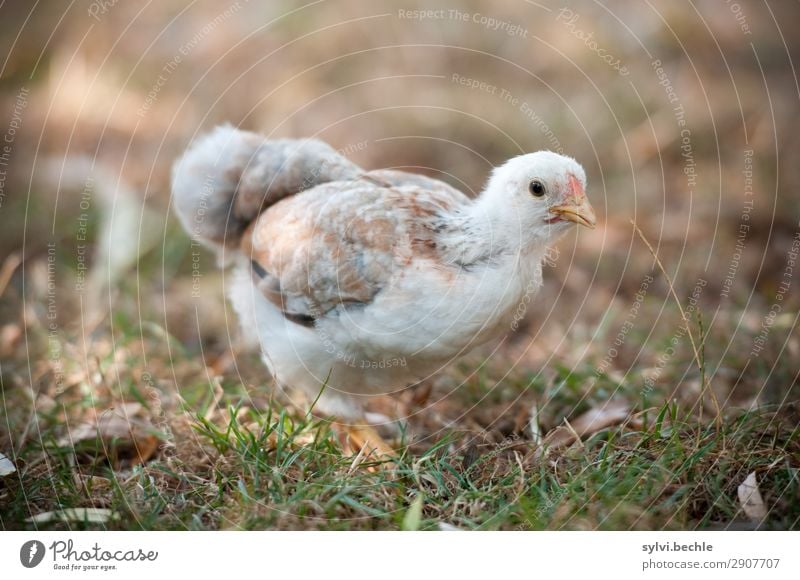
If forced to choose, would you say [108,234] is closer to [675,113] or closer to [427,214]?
[427,214]

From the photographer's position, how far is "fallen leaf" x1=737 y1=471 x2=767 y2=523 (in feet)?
8.92

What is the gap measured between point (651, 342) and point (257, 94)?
3568 mm

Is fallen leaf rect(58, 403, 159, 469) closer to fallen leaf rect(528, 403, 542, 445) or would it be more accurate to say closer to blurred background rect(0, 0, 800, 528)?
blurred background rect(0, 0, 800, 528)

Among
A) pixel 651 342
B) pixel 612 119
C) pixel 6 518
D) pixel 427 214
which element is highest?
pixel 612 119

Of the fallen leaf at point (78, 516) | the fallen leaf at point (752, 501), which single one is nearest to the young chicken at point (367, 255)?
the fallen leaf at point (78, 516)

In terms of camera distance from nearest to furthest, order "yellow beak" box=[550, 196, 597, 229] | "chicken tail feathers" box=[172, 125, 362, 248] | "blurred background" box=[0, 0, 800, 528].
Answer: "yellow beak" box=[550, 196, 597, 229] < "chicken tail feathers" box=[172, 125, 362, 248] < "blurred background" box=[0, 0, 800, 528]

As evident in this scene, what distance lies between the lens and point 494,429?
3.56 metres

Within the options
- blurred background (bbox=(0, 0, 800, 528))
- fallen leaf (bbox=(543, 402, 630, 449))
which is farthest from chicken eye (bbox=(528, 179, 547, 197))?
blurred background (bbox=(0, 0, 800, 528))

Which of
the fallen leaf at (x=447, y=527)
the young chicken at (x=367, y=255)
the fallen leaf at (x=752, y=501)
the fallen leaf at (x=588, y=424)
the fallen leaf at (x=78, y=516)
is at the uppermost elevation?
the young chicken at (x=367, y=255)

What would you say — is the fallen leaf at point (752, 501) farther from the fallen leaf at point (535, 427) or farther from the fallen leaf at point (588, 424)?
the fallen leaf at point (535, 427)

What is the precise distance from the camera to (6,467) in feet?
9.87

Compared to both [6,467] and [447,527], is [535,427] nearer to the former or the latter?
[447,527]

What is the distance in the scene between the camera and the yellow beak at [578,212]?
9.52ft

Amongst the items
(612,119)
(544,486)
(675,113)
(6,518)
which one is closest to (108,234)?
(6,518)
